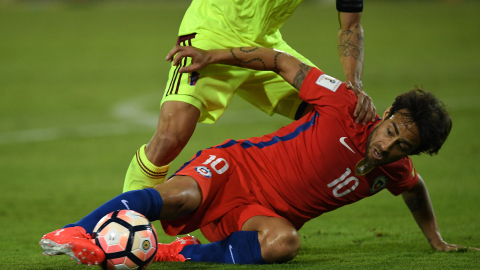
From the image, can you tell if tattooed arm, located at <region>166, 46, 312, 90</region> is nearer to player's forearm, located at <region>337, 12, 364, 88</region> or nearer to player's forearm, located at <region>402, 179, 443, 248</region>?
player's forearm, located at <region>337, 12, 364, 88</region>

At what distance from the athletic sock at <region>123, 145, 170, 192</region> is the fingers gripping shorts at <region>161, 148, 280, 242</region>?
322mm

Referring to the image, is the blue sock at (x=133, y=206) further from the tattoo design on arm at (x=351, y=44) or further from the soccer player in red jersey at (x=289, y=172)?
the tattoo design on arm at (x=351, y=44)

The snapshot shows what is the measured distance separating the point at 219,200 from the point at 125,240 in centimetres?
78

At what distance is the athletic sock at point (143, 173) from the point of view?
364cm

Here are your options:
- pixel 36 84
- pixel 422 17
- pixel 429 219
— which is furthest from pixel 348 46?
pixel 422 17

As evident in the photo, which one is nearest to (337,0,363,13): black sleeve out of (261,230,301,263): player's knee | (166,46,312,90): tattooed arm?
(166,46,312,90): tattooed arm

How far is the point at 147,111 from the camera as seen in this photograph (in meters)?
10.6

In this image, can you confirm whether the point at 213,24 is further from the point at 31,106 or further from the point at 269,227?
the point at 31,106

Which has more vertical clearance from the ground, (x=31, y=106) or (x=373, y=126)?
(x=373, y=126)

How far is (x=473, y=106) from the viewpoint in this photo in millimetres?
10383

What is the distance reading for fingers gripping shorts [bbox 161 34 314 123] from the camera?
3688 millimetres

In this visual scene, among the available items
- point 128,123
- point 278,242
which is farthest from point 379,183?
point 128,123

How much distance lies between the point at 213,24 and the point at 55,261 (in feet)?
5.96

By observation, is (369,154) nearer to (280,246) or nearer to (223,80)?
(280,246)
